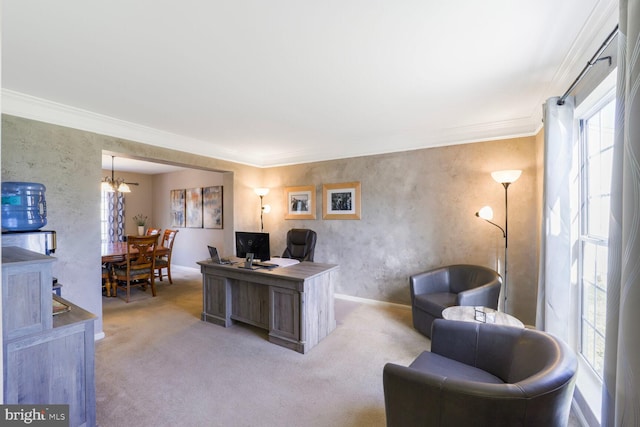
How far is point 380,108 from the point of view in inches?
122

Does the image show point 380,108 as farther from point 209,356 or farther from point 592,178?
point 209,356

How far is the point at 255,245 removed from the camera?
320cm

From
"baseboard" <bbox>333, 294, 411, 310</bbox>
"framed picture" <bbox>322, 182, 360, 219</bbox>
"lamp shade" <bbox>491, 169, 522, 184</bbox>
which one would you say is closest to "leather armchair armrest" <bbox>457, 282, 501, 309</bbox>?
"lamp shade" <bbox>491, 169, 522, 184</bbox>

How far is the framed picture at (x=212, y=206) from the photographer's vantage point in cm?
632

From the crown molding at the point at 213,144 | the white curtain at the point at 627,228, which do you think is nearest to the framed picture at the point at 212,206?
the crown molding at the point at 213,144

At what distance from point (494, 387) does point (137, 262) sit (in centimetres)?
505

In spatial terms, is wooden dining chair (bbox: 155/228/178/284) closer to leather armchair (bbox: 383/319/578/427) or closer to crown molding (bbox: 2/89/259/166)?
crown molding (bbox: 2/89/259/166)

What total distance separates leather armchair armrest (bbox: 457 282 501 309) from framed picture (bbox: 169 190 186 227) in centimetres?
644

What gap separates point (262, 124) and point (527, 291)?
12.9 feet

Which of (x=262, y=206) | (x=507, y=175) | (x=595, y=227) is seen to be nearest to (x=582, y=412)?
(x=595, y=227)

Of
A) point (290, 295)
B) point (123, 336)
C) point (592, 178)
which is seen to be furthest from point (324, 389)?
point (592, 178)

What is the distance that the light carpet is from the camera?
1970mm

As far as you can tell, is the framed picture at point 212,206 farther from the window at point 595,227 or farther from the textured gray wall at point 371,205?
the window at point 595,227

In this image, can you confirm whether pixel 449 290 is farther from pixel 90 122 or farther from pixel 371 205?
pixel 90 122
